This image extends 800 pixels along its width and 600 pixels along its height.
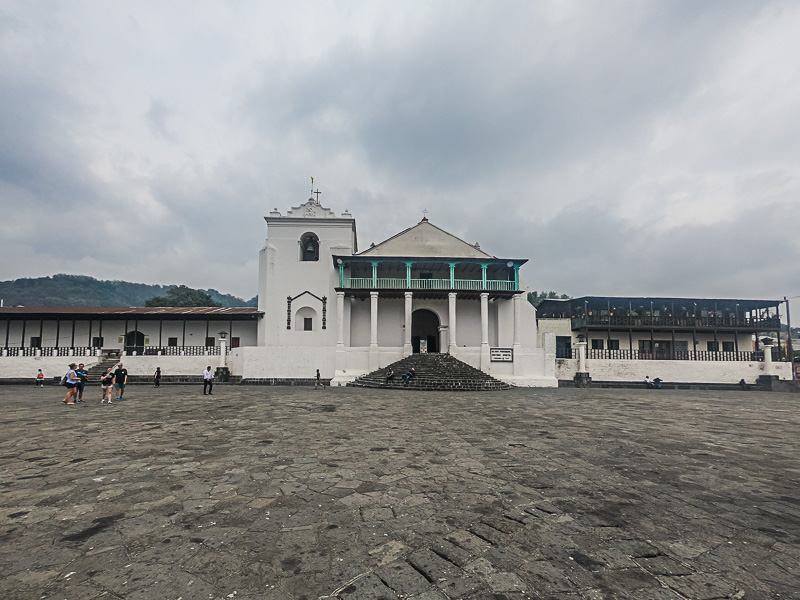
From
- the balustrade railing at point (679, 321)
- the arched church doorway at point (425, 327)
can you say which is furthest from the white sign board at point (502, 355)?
the balustrade railing at point (679, 321)

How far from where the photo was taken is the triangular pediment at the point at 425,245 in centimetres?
2761

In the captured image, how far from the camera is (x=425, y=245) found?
27844mm

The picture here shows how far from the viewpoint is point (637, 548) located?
3.23m

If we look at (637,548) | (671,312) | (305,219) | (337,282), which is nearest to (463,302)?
(337,282)

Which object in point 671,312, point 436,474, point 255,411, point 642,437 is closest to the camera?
point 436,474

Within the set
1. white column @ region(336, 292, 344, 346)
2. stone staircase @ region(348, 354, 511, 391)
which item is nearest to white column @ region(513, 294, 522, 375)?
stone staircase @ region(348, 354, 511, 391)

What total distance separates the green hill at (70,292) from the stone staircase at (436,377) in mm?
88485

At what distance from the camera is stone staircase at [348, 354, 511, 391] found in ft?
65.2

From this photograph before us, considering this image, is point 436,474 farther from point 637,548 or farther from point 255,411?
point 255,411

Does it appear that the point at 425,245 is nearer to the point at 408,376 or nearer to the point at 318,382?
the point at 408,376

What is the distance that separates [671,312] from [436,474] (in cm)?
3301

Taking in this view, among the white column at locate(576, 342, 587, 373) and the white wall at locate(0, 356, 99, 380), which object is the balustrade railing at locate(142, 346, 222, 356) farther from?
the white column at locate(576, 342, 587, 373)

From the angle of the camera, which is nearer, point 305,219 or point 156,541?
point 156,541

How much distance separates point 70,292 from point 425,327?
→ 438 feet
